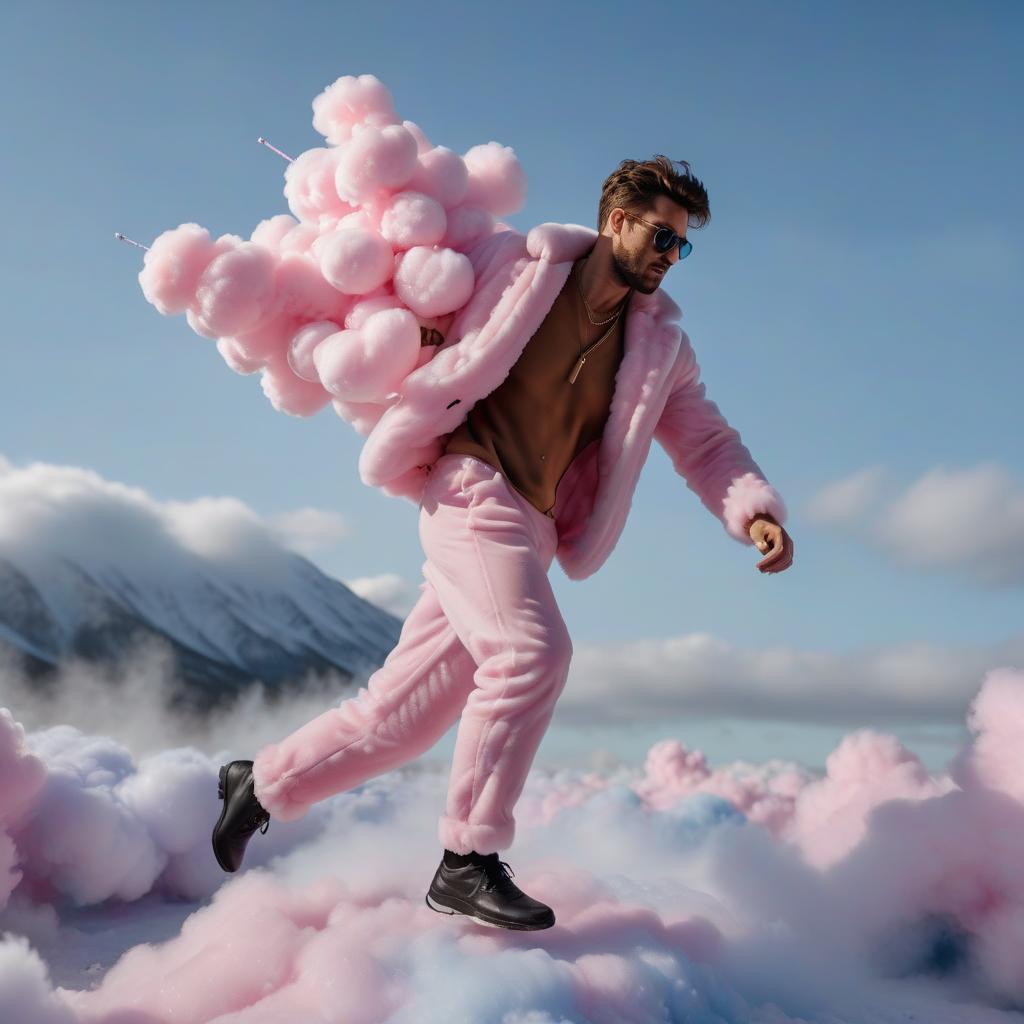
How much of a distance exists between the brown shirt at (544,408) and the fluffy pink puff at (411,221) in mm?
376

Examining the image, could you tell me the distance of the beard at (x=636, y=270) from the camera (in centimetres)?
272

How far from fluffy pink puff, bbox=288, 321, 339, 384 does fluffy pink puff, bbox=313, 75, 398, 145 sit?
557 millimetres

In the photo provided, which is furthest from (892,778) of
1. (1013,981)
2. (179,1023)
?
(179,1023)

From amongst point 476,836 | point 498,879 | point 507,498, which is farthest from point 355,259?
point 498,879

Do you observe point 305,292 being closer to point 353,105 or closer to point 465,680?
point 353,105

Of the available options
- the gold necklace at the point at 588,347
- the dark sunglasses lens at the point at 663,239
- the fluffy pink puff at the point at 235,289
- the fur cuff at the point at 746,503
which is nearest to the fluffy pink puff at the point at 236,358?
the fluffy pink puff at the point at 235,289

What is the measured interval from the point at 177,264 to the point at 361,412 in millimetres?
609

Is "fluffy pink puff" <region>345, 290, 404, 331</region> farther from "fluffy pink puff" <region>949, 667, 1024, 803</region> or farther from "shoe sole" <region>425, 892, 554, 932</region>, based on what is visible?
"fluffy pink puff" <region>949, 667, 1024, 803</region>

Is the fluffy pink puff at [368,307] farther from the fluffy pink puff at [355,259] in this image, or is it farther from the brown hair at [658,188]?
the brown hair at [658,188]

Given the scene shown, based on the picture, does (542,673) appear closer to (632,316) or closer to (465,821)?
(465,821)

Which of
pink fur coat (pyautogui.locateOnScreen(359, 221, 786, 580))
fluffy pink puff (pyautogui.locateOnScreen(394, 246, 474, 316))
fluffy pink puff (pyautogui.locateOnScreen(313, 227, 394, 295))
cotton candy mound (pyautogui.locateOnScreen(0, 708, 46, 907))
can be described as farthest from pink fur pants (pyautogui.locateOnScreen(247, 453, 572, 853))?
cotton candy mound (pyautogui.locateOnScreen(0, 708, 46, 907))

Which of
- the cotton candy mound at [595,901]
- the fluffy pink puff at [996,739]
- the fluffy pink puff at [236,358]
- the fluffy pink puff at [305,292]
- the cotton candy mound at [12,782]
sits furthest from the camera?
the fluffy pink puff at [996,739]

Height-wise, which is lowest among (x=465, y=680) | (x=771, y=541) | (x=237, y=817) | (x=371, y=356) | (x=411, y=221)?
(x=237, y=817)

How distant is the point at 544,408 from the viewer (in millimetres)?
2730
